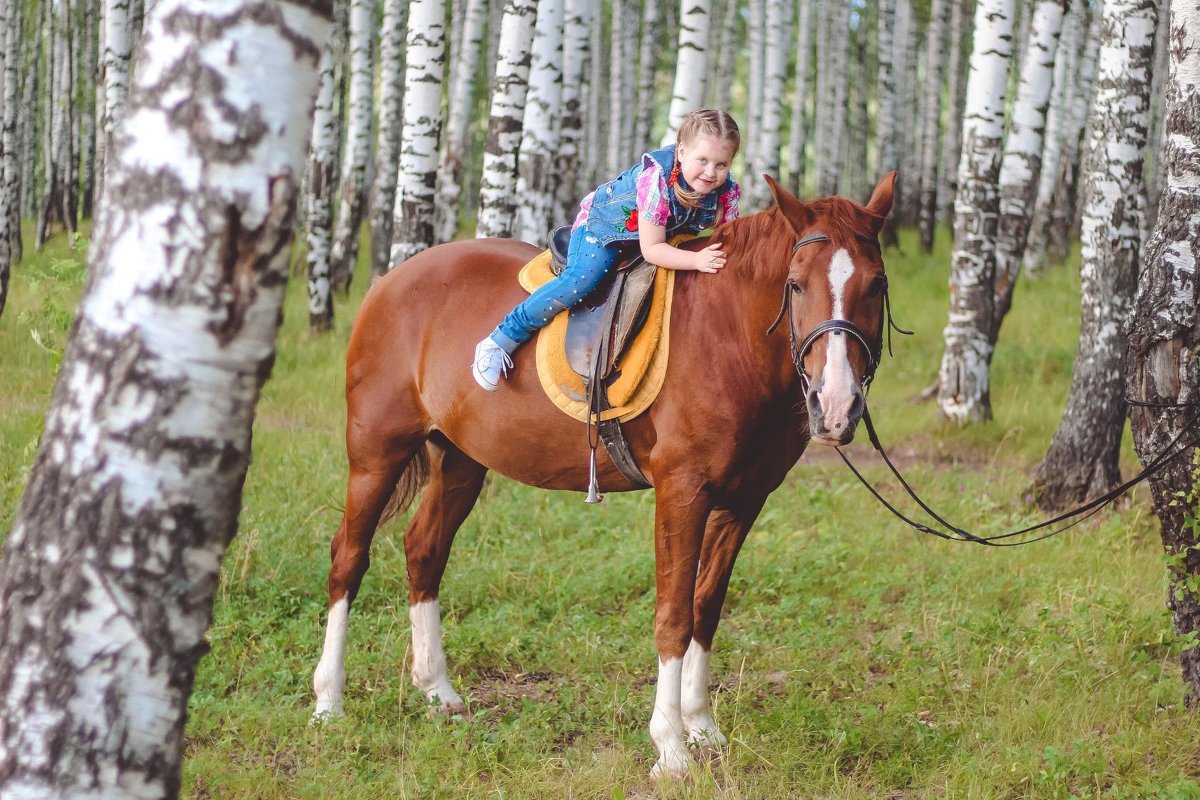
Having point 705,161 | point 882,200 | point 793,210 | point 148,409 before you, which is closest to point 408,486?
point 705,161

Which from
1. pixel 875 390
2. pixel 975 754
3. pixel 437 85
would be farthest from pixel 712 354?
pixel 875 390

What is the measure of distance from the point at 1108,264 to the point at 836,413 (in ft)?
16.4

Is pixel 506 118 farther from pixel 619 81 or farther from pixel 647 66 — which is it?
→ pixel 619 81

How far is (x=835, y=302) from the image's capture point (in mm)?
3576

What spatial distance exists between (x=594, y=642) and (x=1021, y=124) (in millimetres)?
6497

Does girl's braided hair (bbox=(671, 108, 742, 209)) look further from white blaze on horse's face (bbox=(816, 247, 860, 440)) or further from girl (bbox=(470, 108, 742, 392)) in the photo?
white blaze on horse's face (bbox=(816, 247, 860, 440))

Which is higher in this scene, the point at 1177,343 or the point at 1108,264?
the point at 1108,264

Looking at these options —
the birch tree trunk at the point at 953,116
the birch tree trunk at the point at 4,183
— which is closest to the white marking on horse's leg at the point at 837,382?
the birch tree trunk at the point at 4,183

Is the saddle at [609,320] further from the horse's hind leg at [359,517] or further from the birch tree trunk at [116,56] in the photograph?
the birch tree trunk at [116,56]

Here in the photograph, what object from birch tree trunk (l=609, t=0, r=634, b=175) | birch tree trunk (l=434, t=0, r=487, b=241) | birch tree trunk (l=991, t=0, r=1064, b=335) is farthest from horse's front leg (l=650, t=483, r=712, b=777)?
birch tree trunk (l=609, t=0, r=634, b=175)

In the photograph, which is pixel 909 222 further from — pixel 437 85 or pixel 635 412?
pixel 635 412

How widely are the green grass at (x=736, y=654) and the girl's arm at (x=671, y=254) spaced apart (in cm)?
177

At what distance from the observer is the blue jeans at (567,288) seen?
4332mm

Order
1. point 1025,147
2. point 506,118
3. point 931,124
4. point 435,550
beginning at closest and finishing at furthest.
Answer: point 435,550 → point 506,118 → point 1025,147 → point 931,124
